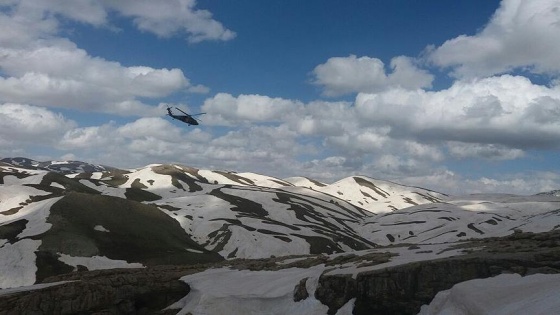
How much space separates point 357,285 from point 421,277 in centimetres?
469

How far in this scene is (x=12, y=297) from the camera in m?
32.2

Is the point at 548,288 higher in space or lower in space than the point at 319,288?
higher

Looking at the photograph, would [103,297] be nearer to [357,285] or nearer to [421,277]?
[357,285]

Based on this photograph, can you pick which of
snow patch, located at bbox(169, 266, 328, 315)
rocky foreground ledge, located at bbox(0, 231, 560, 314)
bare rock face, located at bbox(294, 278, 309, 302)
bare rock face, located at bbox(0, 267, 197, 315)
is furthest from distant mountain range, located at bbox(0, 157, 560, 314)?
bare rock face, located at bbox(0, 267, 197, 315)

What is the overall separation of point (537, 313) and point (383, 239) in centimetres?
16274

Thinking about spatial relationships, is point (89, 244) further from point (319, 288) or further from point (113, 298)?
point (319, 288)

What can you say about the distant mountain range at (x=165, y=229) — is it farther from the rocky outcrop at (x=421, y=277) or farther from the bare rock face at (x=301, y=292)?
the rocky outcrop at (x=421, y=277)

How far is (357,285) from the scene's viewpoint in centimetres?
3019

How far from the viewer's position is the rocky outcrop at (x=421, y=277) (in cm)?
2562

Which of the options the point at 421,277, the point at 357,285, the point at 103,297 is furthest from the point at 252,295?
the point at 421,277

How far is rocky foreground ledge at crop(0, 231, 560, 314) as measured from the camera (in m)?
26.4

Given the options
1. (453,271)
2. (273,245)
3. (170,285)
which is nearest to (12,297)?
(170,285)

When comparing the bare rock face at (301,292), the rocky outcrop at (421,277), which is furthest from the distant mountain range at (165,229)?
the rocky outcrop at (421,277)

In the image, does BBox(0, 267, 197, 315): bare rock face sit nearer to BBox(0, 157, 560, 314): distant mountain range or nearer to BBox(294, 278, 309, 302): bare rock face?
BBox(294, 278, 309, 302): bare rock face
